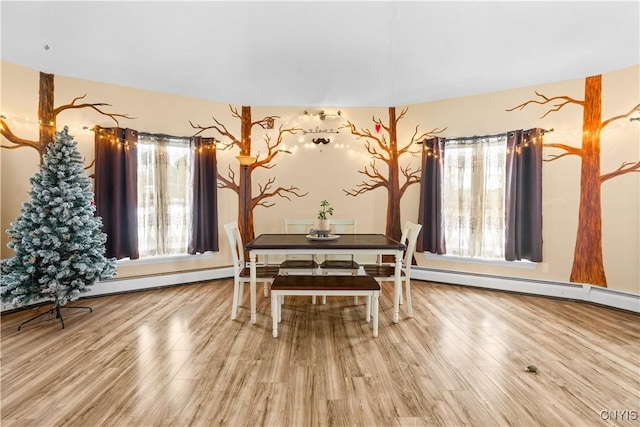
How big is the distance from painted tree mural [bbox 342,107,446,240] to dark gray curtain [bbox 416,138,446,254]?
354 mm

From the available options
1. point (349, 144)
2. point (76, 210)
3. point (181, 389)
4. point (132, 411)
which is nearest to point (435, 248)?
point (349, 144)

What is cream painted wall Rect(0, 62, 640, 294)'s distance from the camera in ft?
11.2

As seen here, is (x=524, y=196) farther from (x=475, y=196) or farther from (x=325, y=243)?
(x=325, y=243)

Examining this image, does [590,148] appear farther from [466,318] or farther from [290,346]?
[290,346]

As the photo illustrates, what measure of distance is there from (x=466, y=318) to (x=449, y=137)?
2.60 metres

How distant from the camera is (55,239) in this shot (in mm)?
2893

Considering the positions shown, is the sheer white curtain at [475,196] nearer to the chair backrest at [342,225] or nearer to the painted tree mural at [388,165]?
the painted tree mural at [388,165]

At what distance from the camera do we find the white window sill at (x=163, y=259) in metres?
4.05

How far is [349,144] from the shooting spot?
4.84 m

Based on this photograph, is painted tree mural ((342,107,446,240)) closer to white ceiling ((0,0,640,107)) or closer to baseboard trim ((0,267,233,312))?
white ceiling ((0,0,640,107))

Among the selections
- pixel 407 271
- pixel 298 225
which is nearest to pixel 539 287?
pixel 407 271

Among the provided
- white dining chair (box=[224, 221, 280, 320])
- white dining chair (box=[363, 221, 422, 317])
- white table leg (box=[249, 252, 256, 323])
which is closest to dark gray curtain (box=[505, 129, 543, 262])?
white dining chair (box=[363, 221, 422, 317])

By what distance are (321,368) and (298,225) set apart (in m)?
2.30

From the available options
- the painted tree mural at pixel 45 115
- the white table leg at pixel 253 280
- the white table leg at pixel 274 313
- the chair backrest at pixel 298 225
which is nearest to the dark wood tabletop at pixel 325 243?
the white table leg at pixel 253 280
